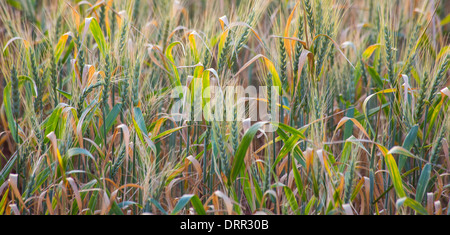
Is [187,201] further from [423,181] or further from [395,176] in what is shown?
[423,181]

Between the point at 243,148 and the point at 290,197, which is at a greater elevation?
the point at 243,148

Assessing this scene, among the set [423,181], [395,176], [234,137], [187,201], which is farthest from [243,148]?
[423,181]

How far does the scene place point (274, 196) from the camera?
5.45ft

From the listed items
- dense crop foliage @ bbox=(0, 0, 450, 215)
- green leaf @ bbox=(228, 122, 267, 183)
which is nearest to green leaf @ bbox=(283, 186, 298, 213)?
dense crop foliage @ bbox=(0, 0, 450, 215)

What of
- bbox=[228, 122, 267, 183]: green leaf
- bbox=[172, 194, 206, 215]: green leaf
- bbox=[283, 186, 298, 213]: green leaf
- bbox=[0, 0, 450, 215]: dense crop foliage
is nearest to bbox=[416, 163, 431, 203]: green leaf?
bbox=[0, 0, 450, 215]: dense crop foliage

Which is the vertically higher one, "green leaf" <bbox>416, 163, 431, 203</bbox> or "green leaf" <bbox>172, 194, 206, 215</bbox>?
"green leaf" <bbox>416, 163, 431, 203</bbox>

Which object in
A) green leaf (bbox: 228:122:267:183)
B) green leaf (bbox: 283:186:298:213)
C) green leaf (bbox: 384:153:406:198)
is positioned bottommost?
green leaf (bbox: 283:186:298:213)

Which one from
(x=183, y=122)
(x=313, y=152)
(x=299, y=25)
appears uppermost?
(x=299, y=25)

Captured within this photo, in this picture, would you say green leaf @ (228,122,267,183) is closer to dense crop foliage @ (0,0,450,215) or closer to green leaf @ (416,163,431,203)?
dense crop foliage @ (0,0,450,215)

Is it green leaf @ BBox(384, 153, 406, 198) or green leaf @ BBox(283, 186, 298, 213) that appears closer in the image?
green leaf @ BBox(384, 153, 406, 198)

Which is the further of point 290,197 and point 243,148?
point 290,197
